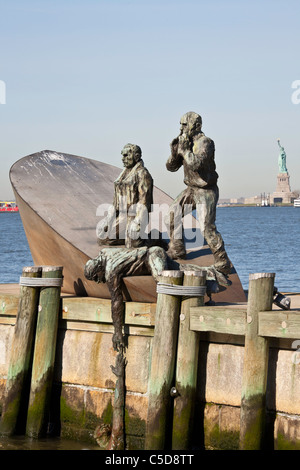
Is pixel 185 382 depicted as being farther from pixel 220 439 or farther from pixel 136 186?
pixel 136 186

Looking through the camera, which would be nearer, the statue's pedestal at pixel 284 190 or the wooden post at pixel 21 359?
the wooden post at pixel 21 359

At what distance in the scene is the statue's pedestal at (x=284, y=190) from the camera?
154 metres

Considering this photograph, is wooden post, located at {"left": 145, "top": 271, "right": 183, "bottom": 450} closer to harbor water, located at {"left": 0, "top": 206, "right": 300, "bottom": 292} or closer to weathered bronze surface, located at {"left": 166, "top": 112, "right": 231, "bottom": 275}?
weathered bronze surface, located at {"left": 166, "top": 112, "right": 231, "bottom": 275}

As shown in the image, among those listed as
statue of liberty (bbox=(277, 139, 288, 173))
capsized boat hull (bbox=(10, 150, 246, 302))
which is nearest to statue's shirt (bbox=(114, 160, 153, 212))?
capsized boat hull (bbox=(10, 150, 246, 302))

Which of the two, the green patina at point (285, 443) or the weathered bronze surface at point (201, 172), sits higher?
the weathered bronze surface at point (201, 172)

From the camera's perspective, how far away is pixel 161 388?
9.03 m

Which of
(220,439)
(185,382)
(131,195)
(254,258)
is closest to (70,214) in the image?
(131,195)

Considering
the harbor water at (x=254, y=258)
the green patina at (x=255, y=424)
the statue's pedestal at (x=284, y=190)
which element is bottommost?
the green patina at (x=255, y=424)

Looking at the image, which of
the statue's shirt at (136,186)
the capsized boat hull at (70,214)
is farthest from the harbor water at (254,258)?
the statue's shirt at (136,186)

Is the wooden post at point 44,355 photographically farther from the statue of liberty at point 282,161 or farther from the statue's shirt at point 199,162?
the statue of liberty at point 282,161

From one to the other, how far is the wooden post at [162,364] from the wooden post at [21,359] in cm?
165
